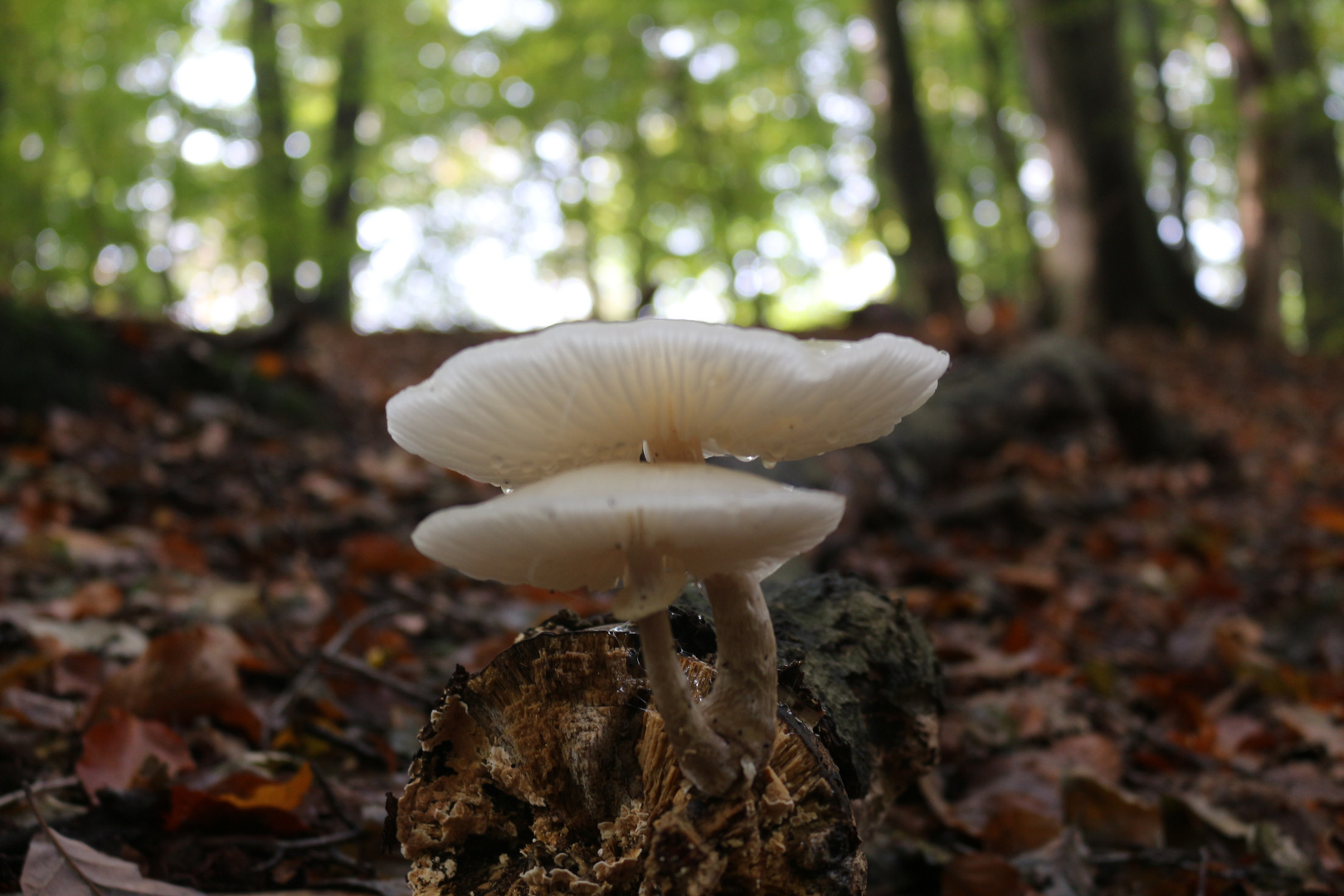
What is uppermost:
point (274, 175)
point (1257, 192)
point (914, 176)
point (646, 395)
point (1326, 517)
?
point (274, 175)

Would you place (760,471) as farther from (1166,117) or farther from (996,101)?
(996,101)

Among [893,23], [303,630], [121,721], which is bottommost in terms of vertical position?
[303,630]

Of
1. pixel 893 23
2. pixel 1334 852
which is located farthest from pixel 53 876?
pixel 893 23

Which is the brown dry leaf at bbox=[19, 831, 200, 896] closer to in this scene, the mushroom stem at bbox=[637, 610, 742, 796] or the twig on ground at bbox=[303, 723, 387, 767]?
the twig on ground at bbox=[303, 723, 387, 767]

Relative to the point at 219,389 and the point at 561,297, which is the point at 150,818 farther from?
the point at 561,297

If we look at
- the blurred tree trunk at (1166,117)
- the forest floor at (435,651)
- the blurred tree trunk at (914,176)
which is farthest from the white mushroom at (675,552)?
the blurred tree trunk at (1166,117)

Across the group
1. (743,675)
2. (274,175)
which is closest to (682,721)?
(743,675)

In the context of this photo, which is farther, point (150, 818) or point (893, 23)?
point (893, 23)

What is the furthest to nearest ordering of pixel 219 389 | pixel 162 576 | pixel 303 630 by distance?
pixel 219 389, pixel 162 576, pixel 303 630
